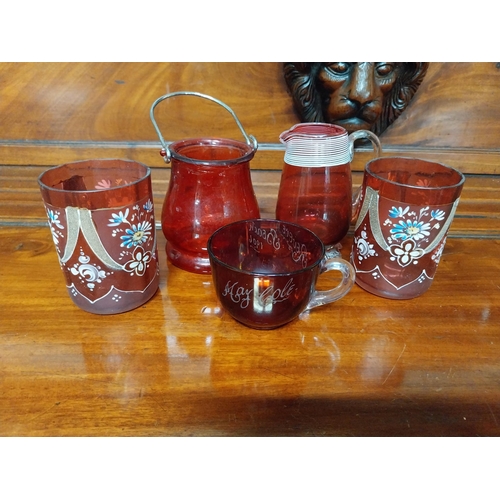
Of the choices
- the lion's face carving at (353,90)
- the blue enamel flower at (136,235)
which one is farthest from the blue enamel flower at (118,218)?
the lion's face carving at (353,90)

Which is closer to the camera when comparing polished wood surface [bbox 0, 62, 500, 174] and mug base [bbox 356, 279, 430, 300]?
mug base [bbox 356, 279, 430, 300]

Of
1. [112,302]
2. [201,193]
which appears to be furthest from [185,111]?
[112,302]

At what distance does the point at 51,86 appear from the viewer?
564 millimetres

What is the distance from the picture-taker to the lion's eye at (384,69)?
20.4 inches

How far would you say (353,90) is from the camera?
0.52 m

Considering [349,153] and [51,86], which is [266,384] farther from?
[51,86]

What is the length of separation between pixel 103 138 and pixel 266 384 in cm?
42

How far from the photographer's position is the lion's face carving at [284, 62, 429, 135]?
20.4 inches

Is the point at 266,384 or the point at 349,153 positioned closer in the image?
the point at 266,384

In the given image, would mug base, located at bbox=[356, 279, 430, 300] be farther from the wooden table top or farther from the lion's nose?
the lion's nose

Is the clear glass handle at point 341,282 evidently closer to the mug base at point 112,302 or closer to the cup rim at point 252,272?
the cup rim at point 252,272

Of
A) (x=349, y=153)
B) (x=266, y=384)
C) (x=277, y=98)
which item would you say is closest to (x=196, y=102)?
(x=277, y=98)

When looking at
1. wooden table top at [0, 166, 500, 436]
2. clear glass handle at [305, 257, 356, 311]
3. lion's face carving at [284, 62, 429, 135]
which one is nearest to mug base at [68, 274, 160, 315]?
wooden table top at [0, 166, 500, 436]

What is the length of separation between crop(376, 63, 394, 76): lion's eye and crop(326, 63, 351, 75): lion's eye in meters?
0.04
